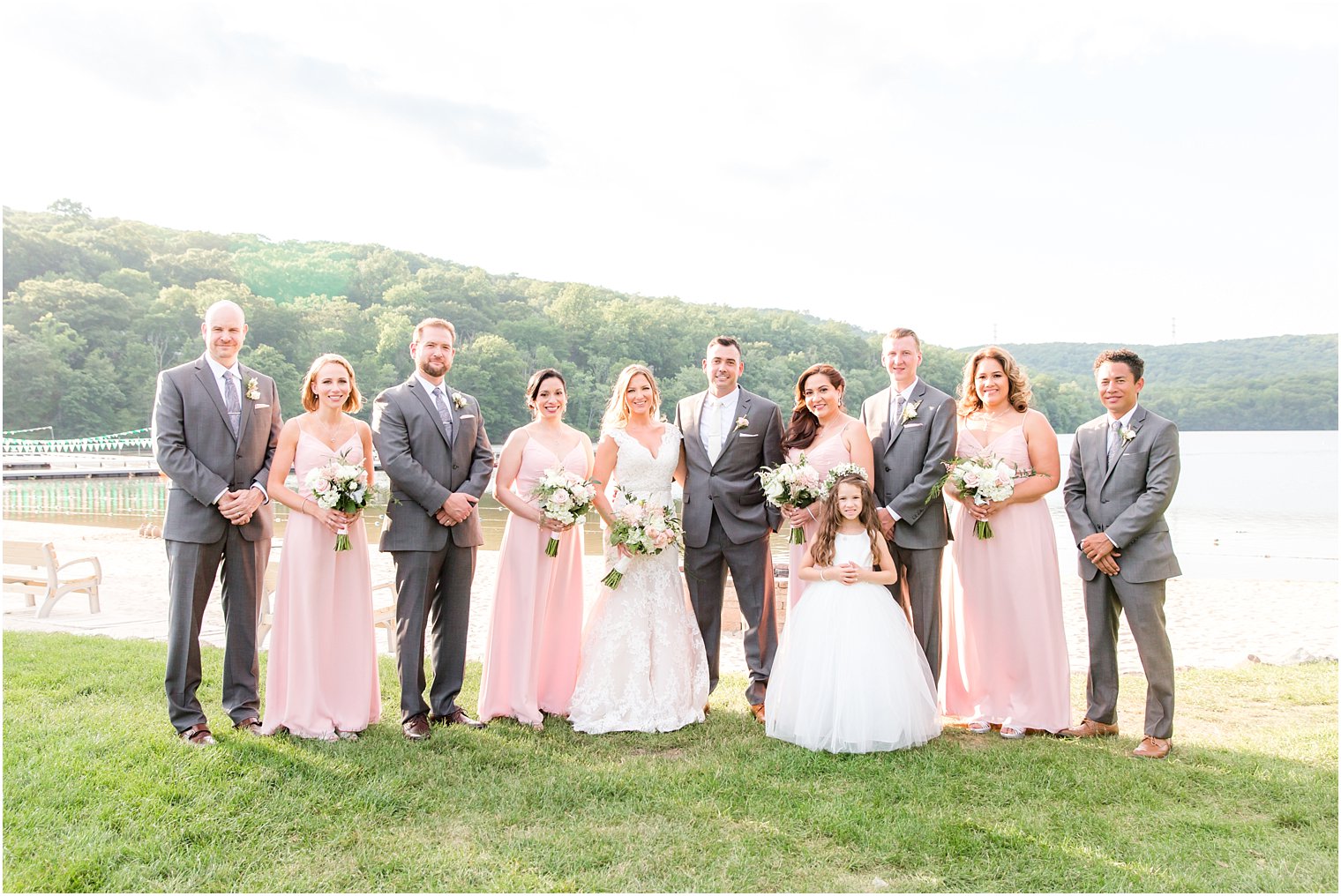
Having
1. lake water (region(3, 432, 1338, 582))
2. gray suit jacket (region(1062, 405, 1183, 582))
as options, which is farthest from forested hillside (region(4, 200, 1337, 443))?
gray suit jacket (region(1062, 405, 1183, 582))

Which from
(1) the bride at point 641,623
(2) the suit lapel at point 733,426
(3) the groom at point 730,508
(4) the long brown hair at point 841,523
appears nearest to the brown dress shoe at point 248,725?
(1) the bride at point 641,623

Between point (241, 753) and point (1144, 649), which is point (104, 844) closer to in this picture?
point (241, 753)

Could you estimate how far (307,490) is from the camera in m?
6.02

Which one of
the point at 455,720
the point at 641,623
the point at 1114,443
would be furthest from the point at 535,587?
the point at 1114,443

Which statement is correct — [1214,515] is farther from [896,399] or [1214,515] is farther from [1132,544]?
[896,399]

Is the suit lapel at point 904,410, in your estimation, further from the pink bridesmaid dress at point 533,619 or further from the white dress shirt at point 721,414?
the pink bridesmaid dress at point 533,619

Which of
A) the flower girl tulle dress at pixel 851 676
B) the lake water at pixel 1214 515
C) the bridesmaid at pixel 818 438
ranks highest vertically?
the bridesmaid at pixel 818 438

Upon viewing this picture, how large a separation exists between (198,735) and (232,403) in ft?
7.10

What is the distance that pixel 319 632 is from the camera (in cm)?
608

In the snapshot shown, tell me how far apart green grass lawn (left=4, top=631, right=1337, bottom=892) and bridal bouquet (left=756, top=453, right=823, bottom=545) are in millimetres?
1636

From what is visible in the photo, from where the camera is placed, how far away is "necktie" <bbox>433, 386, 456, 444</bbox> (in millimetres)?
6453

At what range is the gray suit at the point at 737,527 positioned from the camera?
6.81 metres

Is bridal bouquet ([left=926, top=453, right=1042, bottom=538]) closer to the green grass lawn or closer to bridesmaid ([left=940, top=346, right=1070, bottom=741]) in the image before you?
bridesmaid ([left=940, top=346, right=1070, bottom=741])

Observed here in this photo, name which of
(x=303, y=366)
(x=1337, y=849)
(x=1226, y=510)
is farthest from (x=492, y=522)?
(x=303, y=366)
